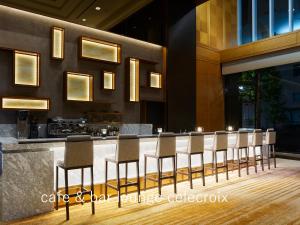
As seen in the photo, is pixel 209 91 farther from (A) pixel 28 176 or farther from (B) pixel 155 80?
(A) pixel 28 176

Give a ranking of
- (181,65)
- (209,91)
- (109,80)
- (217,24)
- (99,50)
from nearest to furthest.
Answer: (99,50), (109,80), (181,65), (209,91), (217,24)

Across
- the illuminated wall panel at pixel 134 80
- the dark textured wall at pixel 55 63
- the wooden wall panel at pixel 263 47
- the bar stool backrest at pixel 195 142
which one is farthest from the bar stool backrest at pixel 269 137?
the illuminated wall panel at pixel 134 80

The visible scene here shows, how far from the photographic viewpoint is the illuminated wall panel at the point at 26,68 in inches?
194

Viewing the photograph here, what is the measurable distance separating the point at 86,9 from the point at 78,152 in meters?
3.44

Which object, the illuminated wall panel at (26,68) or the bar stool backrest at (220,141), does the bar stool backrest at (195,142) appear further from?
the illuminated wall panel at (26,68)

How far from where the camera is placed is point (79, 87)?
575 centimetres

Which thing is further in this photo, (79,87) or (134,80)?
(134,80)

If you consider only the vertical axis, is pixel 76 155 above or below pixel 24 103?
below

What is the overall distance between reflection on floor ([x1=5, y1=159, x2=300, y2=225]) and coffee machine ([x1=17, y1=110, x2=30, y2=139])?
73.7 inches

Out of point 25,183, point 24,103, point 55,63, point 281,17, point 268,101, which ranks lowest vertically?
point 25,183

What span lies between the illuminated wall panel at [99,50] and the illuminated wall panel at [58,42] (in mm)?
389

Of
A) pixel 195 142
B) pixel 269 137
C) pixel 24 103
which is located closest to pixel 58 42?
pixel 24 103

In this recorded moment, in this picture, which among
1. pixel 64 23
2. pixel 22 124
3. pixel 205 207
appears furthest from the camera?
pixel 64 23

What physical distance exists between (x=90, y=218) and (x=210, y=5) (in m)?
7.69
